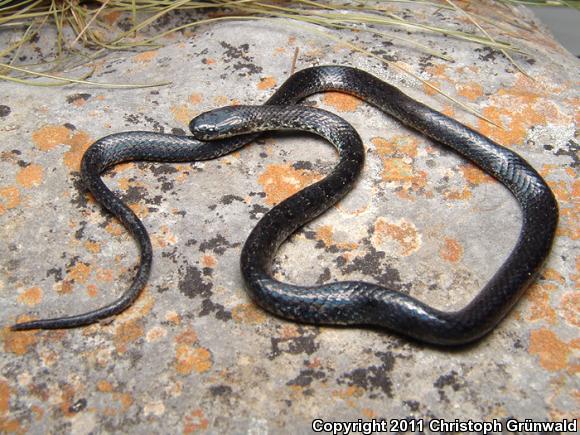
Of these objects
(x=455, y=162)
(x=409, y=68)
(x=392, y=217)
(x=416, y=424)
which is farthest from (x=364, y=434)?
(x=409, y=68)

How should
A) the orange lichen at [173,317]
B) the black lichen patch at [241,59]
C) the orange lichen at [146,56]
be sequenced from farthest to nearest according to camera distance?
1. the orange lichen at [146,56]
2. the black lichen patch at [241,59]
3. the orange lichen at [173,317]

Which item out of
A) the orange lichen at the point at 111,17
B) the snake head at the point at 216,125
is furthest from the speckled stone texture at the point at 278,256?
the orange lichen at the point at 111,17

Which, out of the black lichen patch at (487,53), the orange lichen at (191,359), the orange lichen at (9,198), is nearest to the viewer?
the orange lichen at (191,359)

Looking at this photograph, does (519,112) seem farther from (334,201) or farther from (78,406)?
(78,406)

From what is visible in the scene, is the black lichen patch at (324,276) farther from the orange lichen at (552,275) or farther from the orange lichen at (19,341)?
the orange lichen at (19,341)

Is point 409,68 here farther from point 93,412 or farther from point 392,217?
point 93,412

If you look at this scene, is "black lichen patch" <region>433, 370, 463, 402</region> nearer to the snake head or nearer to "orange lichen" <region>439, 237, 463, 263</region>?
"orange lichen" <region>439, 237, 463, 263</region>
